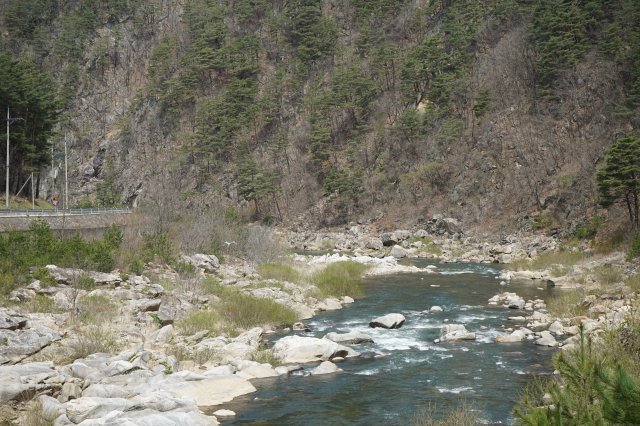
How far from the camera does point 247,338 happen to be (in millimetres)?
17344

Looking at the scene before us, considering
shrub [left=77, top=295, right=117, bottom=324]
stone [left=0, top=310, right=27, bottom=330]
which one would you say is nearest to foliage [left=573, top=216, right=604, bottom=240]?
shrub [left=77, top=295, right=117, bottom=324]

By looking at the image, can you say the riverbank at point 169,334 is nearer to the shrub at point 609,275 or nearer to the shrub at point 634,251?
the shrub at point 609,275

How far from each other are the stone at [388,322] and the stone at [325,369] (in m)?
5.20

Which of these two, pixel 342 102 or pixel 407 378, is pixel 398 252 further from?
pixel 342 102

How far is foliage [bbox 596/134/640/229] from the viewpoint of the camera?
3234 cm

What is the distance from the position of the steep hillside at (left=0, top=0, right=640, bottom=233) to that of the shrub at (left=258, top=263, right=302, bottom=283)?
848 centimetres

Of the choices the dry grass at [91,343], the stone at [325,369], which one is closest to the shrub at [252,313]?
the dry grass at [91,343]

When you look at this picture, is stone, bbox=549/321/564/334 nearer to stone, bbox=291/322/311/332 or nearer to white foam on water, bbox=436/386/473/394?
white foam on water, bbox=436/386/473/394

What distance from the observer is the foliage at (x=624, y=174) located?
1273 inches

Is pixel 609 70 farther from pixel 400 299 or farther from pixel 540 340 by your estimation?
pixel 540 340

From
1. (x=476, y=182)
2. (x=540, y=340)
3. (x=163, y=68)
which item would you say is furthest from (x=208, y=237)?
(x=163, y=68)

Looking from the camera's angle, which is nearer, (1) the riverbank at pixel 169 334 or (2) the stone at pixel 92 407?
(2) the stone at pixel 92 407

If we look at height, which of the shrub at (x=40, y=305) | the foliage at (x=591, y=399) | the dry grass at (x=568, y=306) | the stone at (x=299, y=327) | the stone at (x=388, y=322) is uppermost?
the foliage at (x=591, y=399)

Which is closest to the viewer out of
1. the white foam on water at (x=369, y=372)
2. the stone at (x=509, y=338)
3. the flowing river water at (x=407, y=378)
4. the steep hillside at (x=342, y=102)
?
the flowing river water at (x=407, y=378)
